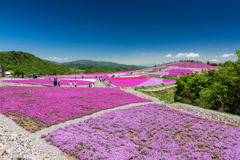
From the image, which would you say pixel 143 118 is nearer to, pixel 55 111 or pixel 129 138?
pixel 129 138

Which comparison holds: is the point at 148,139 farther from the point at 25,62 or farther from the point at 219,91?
the point at 25,62

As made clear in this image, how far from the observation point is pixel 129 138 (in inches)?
464

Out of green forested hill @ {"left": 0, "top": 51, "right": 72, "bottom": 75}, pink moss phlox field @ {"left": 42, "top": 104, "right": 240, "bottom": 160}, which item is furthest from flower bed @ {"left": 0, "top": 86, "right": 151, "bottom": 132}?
green forested hill @ {"left": 0, "top": 51, "right": 72, "bottom": 75}

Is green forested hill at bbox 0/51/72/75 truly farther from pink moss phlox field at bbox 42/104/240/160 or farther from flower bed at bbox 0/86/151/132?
pink moss phlox field at bbox 42/104/240/160

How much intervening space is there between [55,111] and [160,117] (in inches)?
614

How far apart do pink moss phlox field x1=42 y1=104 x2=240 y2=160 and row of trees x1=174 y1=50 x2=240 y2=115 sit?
1262 cm

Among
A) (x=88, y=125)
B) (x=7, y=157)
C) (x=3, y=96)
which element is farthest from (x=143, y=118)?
(x=3, y=96)

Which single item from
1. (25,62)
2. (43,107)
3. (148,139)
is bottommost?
(148,139)

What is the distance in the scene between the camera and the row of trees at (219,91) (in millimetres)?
23562

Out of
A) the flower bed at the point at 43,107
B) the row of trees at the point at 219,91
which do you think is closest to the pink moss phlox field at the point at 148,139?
the flower bed at the point at 43,107

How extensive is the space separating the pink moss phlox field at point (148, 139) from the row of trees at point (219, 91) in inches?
497

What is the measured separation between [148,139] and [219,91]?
21.1 meters

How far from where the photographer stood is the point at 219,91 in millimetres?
23641

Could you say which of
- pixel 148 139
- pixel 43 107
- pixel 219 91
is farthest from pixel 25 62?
pixel 219 91
